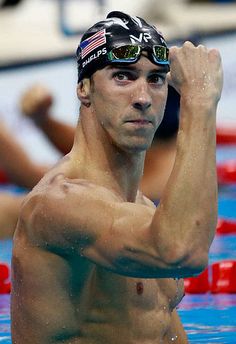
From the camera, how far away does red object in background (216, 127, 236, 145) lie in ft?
33.0

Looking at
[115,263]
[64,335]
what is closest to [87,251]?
[115,263]

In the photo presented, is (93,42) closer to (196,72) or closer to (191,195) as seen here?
(196,72)

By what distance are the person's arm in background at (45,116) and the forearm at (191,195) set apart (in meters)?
4.03

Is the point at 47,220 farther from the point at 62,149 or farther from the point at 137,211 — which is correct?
the point at 62,149

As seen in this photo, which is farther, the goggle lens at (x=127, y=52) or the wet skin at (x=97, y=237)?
the goggle lens at (x=127, y=52)

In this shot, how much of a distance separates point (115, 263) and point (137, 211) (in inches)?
6.2

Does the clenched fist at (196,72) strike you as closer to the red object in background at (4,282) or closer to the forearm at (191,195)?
the forearm at (191,195)

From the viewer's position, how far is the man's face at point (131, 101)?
316 cm

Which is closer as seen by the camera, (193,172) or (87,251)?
(193,172)

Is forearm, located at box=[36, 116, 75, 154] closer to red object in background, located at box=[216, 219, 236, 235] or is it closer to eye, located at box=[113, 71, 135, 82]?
red object in background, located at box=[216, 219, 236, 235]

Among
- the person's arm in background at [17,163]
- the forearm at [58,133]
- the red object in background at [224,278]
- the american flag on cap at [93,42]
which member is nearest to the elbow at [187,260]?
the american flag on cap at [93,42]

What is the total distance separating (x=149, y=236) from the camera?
291cm

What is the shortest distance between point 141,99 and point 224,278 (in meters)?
2.59

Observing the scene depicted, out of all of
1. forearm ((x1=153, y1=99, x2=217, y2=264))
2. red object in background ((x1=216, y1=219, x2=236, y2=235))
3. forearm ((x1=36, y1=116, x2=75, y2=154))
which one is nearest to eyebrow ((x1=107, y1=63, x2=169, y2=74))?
forearm ((x1=153, y1=99, x2=217, y2=264))
